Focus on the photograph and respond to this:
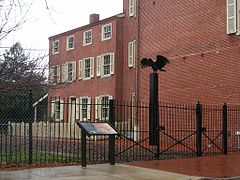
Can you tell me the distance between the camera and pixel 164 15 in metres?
28.3

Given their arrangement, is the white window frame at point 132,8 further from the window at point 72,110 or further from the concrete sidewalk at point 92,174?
the concrete sidewalk at point 92,174

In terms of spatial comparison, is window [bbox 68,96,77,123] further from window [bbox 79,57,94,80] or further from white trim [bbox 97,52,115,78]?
white trim [bbox 97,52,115,78]

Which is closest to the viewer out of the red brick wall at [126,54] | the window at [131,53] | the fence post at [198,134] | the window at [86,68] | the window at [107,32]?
the fence post at [198,134]

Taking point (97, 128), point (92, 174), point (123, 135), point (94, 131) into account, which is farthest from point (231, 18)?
point (92, 174)

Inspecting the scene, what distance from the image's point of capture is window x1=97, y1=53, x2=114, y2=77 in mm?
36312

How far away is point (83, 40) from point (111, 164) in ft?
87.5

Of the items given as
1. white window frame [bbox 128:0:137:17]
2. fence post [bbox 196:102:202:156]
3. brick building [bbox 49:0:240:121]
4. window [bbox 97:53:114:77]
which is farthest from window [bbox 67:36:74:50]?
fence post [bbox 196:102:202:156]

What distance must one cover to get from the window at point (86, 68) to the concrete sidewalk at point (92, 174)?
25084 millimetres

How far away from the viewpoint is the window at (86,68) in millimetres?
38531

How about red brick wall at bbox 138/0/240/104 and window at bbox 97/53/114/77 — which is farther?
window at bbox 97/53/114/77

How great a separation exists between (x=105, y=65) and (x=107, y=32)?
2.64 metres

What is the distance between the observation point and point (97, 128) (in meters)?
14.1

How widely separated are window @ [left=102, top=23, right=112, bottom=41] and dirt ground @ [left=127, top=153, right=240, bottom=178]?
2077 centimetres

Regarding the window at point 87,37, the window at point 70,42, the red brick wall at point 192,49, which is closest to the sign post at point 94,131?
the red brick wall at point 192,49
